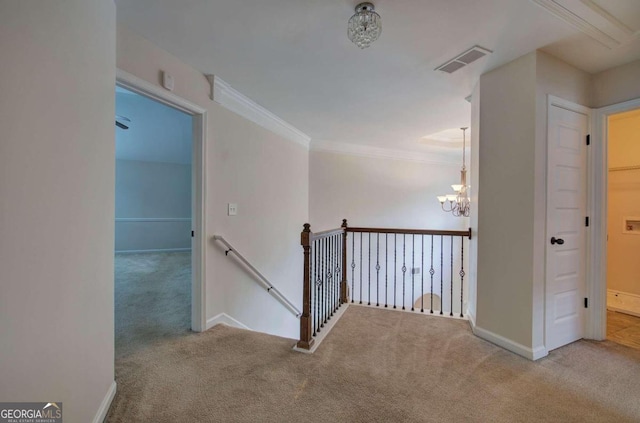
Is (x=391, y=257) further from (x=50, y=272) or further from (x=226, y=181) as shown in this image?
(x=50, y=272)

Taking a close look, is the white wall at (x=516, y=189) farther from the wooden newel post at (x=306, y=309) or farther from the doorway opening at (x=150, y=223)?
the doorway opening at (x=150, y=223)

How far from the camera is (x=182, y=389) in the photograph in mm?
1757

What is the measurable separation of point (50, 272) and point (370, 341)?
2.25 meters

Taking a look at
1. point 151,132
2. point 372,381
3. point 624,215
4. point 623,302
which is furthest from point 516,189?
point 151,132

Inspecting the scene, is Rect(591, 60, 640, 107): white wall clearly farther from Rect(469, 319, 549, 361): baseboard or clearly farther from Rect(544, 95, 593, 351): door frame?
Rect(469, 319, 549, 361): baseboard

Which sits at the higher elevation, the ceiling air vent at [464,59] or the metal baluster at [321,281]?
the ceiling air vent at [464,59]

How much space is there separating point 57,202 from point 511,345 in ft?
10.3

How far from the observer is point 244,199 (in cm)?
316

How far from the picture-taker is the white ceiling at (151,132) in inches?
159

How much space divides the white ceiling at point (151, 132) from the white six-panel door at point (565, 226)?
366cm

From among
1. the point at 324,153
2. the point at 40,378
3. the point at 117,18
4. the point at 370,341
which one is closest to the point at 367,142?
the point at 324,153

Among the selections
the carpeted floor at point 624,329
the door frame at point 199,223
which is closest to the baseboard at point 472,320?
the carpeted floor at point 624,329

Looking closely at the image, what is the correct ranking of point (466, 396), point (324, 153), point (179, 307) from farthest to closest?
point (324, 153) < point (179, 307) < point (466, 396)

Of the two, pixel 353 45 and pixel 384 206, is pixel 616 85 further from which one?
pixel 384 206
